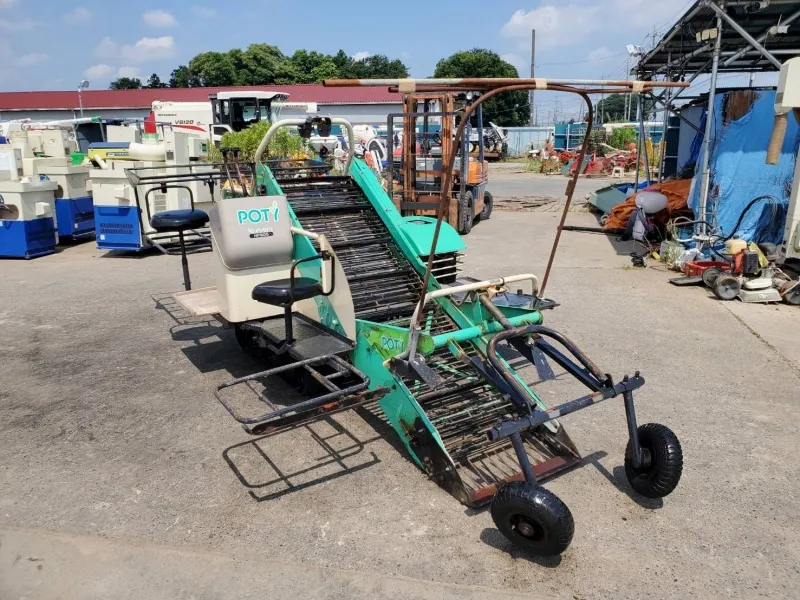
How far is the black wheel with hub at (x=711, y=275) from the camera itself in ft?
25.6

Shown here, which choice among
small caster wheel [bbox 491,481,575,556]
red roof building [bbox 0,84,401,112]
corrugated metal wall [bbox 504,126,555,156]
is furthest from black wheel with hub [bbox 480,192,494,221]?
corrugated metal wall [bbox 504,126,555,156]

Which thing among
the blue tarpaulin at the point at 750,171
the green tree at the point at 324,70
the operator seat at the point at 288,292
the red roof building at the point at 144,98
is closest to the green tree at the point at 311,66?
the green tree at the point at 324,70

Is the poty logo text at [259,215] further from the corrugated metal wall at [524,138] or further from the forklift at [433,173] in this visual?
the corrugated metal wall at [524,138]

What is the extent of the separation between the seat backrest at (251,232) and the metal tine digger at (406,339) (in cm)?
1

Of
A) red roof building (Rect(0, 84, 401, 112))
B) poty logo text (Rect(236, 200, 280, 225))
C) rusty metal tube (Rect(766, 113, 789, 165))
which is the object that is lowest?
poty logo text (Rect(236, 200, 280, 225))

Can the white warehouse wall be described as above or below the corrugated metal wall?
above

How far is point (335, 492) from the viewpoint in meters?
3.62

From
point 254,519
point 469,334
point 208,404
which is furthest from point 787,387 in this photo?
point 208,404

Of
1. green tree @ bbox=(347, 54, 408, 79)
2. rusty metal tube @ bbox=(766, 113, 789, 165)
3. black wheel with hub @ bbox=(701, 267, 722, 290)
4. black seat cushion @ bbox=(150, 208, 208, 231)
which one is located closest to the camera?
black seat cushion @ bbox=(150, 208, 208, 231)

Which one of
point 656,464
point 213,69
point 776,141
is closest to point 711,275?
point 776,141

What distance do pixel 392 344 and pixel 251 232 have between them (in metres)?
Answer: 1.67

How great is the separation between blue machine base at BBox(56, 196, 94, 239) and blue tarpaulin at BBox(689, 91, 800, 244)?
10.7 m

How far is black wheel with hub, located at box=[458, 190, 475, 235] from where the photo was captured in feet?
39.8

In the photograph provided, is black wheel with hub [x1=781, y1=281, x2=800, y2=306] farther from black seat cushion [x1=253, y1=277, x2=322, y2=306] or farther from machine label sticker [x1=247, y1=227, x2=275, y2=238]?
machine label sticker [x1=247, y1=227, x2=275, y2=238]
